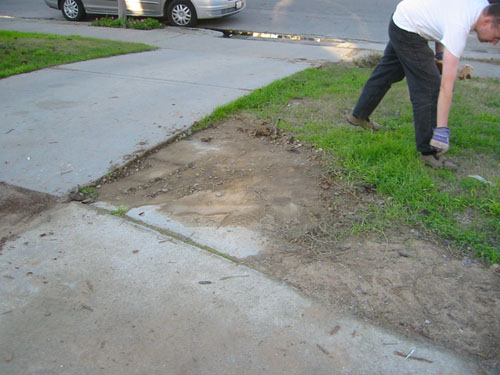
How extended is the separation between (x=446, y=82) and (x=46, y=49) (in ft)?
22.5

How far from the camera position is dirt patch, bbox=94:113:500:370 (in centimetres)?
227

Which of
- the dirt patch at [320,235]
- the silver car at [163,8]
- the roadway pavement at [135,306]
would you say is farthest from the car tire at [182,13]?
the roadway pavement at [135,306]

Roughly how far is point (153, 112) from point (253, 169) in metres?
1.71

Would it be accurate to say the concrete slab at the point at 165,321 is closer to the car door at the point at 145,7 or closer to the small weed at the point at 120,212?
the small weed at the point at 120,212

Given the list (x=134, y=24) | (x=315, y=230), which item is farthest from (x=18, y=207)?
(x=134, y=24)

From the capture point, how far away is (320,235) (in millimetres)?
2855

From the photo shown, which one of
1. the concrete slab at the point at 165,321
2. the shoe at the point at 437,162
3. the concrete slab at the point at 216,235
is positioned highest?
the shoe at the point at 437,162

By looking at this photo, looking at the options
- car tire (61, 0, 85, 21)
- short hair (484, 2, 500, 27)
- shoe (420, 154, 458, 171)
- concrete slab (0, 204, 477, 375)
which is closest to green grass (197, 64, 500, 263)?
shoe (420, 154, 458, 171)

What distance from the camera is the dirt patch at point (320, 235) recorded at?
2.27 m

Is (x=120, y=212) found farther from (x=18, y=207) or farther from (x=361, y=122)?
(x=361, y=122)

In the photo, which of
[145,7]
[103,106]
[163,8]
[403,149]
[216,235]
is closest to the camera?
[216,235]

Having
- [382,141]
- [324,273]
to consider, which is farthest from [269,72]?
[324,273]

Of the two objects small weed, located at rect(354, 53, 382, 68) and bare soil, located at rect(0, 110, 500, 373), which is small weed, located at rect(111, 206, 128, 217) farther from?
small weed, located at rect(354, 53, 382, 68)

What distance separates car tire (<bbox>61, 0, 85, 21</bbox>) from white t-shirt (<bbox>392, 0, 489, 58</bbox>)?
10.2m
